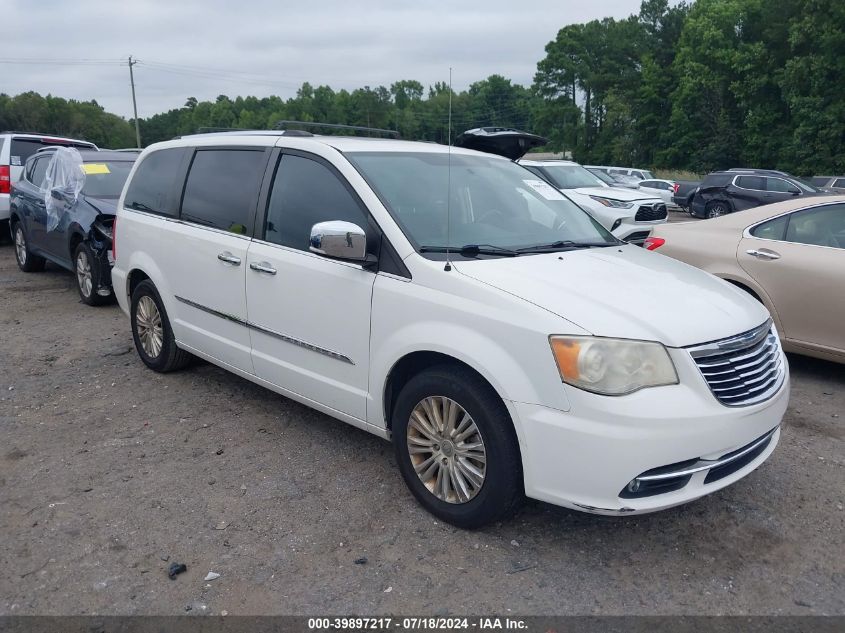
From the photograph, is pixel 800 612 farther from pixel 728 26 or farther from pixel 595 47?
pixel 595 47

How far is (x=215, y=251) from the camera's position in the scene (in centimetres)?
461

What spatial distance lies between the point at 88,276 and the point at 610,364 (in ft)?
22.2

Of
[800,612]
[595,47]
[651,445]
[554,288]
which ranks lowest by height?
[800,612]

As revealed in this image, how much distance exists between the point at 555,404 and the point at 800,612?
4.05 ft

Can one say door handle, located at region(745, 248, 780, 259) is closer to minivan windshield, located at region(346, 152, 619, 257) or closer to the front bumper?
minivan windshield, located at region(346, 152, 619, 257)

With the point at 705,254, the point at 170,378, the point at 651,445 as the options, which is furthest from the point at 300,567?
the point at 705,254

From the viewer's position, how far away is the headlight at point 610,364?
290 cm

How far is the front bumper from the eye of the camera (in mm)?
2852

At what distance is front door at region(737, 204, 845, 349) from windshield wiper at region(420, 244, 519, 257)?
9.83ft

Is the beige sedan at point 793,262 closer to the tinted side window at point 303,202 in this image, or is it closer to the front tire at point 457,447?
the front tire at point 457,447

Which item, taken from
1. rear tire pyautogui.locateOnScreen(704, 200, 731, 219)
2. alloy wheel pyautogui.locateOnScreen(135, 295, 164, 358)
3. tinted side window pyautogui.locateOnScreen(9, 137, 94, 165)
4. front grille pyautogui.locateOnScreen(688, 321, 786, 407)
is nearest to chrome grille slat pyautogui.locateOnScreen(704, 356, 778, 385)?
front grille pyautogui.locateOnScreen(688, 321, 786, 407)

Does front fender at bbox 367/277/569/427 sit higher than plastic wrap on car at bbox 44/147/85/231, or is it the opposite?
plastic wrap on car at bbox 44/147/85/231

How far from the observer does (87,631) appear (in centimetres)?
272

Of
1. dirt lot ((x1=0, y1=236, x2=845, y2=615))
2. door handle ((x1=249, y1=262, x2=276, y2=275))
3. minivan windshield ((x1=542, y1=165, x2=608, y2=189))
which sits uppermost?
minivan windshield ((x1=542, y1=165, x2=608, y2=189))
